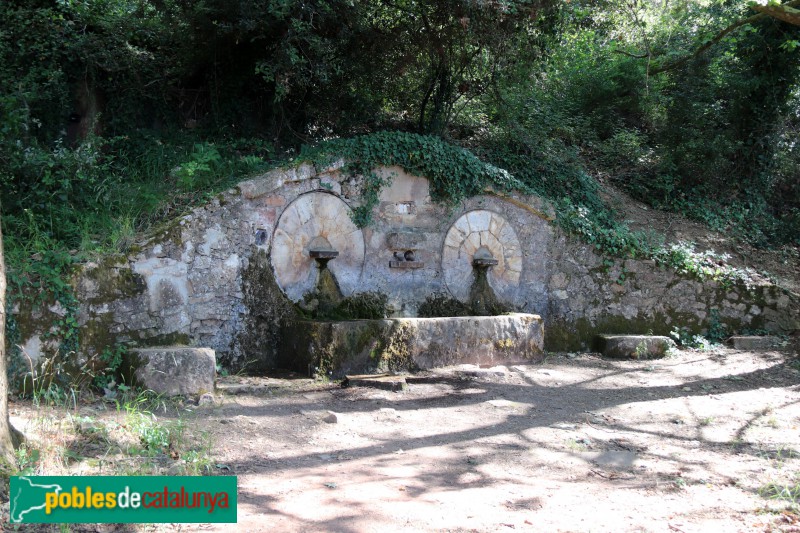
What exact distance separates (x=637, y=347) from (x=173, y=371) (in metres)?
5.44

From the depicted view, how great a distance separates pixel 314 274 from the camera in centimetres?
709

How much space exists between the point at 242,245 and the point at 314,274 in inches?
34.4

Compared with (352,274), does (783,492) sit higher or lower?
lower

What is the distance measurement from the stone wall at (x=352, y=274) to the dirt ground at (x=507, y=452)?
857 millimetres

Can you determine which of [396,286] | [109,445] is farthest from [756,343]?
[109,445]

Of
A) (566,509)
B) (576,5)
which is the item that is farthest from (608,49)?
(566,509)

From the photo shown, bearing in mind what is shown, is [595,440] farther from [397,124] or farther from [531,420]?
[397,124]

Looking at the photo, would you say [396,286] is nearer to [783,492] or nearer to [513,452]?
[513,452]

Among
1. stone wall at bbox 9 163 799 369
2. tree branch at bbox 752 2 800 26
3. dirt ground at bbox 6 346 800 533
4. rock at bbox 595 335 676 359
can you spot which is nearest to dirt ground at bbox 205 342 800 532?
dirt ground at bbox 6 346 800 533

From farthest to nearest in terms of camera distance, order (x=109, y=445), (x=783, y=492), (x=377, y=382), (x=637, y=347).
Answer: (x=637, y=347) → (x=377, y=382) → (x=109, y=445) → (x=783, y=492)

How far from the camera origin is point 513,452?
4.40m

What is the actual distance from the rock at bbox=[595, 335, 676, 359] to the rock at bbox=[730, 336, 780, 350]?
3.19 feet

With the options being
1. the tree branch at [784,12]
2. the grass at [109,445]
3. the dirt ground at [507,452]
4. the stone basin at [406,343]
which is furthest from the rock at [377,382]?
the tree branch at [784,12]

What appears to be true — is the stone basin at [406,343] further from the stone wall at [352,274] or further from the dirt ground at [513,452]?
the stone wall at [352,274]
